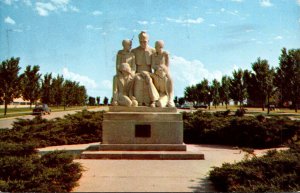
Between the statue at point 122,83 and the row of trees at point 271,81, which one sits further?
the row of trees at point 271,81

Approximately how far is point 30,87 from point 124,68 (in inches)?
1491

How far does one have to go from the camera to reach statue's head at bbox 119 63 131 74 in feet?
32.5

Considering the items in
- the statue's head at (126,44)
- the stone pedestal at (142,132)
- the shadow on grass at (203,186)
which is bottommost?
the shadow on grass at (203,186)

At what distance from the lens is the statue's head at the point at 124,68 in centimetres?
991

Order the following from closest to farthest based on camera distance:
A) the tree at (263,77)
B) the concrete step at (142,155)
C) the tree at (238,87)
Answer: the concrete step at (142,155) < the tree at (263,77) < the tree at (238,87)

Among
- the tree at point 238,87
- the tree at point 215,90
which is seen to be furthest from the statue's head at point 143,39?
the tree at point 215,90

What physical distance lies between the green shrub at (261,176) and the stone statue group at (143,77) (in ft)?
13.5

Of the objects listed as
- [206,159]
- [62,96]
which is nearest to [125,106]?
[206,159]

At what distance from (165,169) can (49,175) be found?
281 centimetres

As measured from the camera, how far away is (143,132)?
9.21 m

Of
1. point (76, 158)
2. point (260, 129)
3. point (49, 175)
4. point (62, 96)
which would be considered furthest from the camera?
point (62, 96)

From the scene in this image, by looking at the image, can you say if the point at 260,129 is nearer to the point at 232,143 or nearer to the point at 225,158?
the point at 232,143

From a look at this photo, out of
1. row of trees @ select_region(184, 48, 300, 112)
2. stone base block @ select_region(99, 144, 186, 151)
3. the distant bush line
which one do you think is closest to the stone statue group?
stone base block @ select_region(99, 144, 186, 151)

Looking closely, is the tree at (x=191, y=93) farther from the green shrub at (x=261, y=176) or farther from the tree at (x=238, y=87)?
the green shrub at (x=261, y=176)
